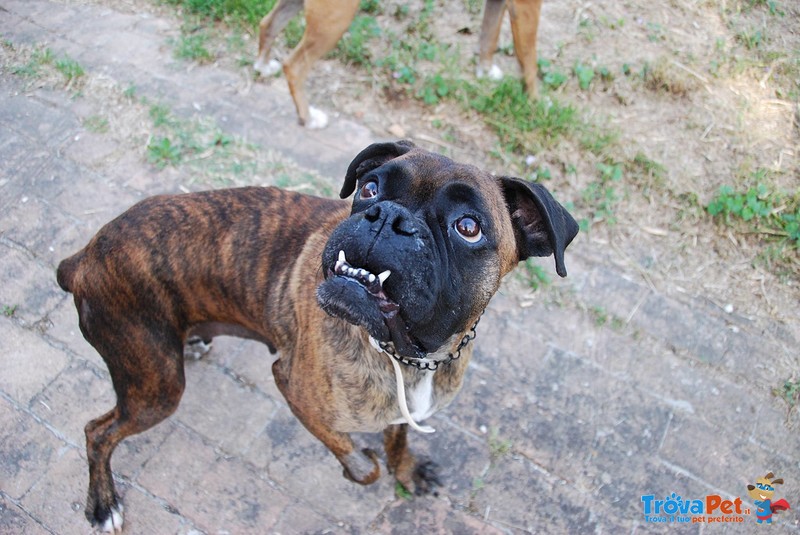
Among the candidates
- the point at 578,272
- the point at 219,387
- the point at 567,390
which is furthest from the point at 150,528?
the point at 578,272

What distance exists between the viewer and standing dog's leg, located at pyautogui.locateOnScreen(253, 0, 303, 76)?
5.05 metres

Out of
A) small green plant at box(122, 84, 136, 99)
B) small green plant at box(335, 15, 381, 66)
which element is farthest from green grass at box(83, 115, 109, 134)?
small green plant at box(335, 15, 381, 66)

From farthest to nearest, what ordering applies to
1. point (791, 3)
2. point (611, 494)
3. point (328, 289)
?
point (791, 3), point (611, 494), point (328, 289)

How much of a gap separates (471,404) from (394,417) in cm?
103

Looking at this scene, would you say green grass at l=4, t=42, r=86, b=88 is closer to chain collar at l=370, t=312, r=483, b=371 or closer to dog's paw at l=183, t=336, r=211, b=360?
dog's paw at l=183, t=336, r=211, b=360

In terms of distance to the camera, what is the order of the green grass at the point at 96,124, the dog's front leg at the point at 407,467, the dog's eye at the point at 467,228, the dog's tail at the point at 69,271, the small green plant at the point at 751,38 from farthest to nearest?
the small green plant at the point at 751,38 → the green grass at the point at 96,124 → the dog's front leg at the point at 407,467 → the dog's tail at the point at 69,271 → the dog's eye at the point at 467,228

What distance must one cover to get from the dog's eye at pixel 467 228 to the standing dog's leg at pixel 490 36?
11.6ft

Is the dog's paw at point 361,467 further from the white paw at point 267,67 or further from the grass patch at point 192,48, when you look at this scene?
the grass patch at point 192,48

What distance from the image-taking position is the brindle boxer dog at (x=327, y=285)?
2119 mm

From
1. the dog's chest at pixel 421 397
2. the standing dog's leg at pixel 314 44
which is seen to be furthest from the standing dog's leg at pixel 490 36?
the dog's chest at pixel 421 397

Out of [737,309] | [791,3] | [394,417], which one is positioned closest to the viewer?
[394,417]

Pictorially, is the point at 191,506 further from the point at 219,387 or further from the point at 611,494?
the point at 611,494

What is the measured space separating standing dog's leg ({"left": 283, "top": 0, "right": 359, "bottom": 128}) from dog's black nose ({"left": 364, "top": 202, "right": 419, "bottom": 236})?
3.02 metres

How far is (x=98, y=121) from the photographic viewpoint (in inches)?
189
